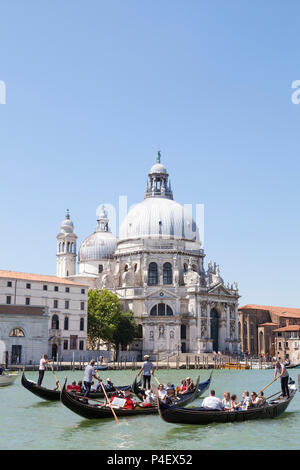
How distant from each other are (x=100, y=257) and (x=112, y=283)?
9.35 meters

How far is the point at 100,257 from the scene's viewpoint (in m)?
92.1

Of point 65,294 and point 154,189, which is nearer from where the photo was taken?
point 65,294

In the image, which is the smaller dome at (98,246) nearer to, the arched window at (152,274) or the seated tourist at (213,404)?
the arched window at (152,274)

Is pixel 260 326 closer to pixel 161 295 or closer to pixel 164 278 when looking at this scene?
pixel 164 278

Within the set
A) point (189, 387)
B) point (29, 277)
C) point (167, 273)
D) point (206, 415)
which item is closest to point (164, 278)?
point (167, 273)

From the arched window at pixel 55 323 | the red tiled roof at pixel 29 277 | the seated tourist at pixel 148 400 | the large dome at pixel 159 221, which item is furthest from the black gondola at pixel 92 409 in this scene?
the large dome at pixel 159 221

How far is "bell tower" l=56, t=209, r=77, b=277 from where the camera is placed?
285ft

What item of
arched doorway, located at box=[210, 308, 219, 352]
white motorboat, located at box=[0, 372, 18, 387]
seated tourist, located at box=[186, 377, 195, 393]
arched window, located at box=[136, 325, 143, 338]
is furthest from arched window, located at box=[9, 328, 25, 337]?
arched doorway, located at box=[210, 308, 219, 352]

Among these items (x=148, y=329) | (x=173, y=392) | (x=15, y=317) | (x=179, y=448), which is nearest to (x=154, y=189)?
(x=148, y=329)

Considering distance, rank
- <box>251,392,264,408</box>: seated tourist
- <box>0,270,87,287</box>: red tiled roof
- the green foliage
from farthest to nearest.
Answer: the green foliage
<box>0,270,87,287</box>: red tiled roof
<box>251,392,264,408</box>: seated tourist

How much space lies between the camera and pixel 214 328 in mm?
79938

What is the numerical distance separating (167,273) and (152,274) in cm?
208

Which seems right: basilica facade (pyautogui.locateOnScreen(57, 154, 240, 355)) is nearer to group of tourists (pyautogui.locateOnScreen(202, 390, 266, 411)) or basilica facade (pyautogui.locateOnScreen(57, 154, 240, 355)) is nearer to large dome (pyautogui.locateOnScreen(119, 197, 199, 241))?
large dome (pyautogui.locateOnScreen(119, 197, 199, 241))
